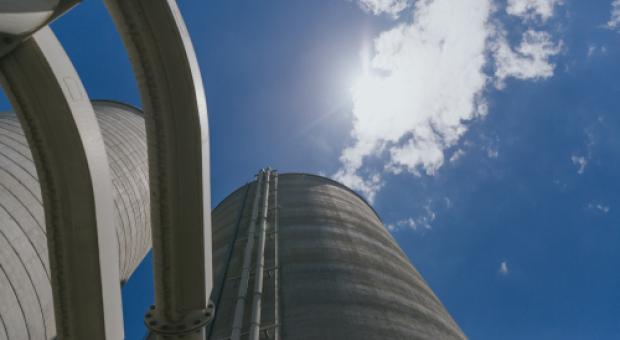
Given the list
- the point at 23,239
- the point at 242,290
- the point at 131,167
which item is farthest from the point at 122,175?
the point at 242,290

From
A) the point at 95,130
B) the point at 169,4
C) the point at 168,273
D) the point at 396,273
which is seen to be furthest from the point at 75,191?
the point at 396,273

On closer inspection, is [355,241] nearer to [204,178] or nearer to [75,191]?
[204,178]

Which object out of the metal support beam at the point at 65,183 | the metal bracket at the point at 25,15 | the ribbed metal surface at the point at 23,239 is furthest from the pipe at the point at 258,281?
the metal bracket at the point at 25,15

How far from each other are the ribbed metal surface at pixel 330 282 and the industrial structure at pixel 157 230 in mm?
39

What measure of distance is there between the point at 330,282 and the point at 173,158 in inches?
212

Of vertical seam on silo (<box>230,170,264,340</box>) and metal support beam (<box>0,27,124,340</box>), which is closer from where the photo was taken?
metal support beam (<box>0,27,124,340</box>)

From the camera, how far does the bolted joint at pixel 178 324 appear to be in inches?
156

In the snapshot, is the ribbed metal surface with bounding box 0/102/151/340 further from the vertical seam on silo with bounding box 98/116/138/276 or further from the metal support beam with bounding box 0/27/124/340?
the metal support beam with bounding box 0/27/124/340

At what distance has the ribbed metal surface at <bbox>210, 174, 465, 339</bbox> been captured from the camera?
7113 mm

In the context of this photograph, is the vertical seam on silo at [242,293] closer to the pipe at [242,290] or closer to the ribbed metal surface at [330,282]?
the pipe at [242,290]

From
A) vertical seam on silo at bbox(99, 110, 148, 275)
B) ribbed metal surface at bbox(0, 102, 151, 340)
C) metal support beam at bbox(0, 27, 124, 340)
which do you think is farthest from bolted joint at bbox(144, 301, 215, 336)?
vertical seam on silo at bbox(99, 110, 148, 275)

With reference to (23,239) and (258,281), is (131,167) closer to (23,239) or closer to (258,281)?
(23,239)

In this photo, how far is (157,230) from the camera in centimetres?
387

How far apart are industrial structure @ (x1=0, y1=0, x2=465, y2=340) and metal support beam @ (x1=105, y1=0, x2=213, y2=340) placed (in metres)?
0.01
